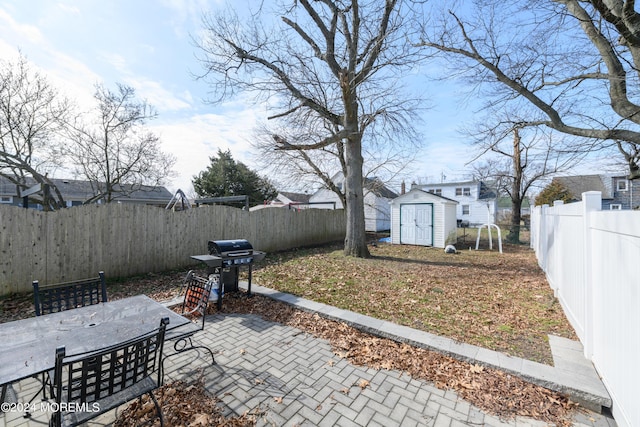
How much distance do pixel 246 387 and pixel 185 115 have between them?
10.1 m

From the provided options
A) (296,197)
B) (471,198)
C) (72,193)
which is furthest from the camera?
(296,197)

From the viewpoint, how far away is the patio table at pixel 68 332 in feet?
6.10

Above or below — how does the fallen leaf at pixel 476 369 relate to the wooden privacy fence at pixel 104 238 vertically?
below

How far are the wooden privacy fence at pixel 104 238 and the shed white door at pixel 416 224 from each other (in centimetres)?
813

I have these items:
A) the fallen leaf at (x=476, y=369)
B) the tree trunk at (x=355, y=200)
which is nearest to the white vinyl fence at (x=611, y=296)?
the fallen leaf at (x=476, y=369)

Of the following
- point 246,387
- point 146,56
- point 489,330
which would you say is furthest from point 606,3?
point 146,56

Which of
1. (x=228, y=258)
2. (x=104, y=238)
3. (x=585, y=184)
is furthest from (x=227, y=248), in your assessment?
(x=585, y=184)

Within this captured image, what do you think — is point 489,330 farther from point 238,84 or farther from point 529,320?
point 238,84

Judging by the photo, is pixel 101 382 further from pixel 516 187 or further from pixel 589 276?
pixel 516 187

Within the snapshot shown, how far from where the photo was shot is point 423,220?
1372 centimetres

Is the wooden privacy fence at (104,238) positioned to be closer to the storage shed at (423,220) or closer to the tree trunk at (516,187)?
the storage shed at (423,220)

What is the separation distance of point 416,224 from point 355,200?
5.89m

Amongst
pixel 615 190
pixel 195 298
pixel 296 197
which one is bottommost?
pixel 195 298

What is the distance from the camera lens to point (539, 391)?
2.61m
